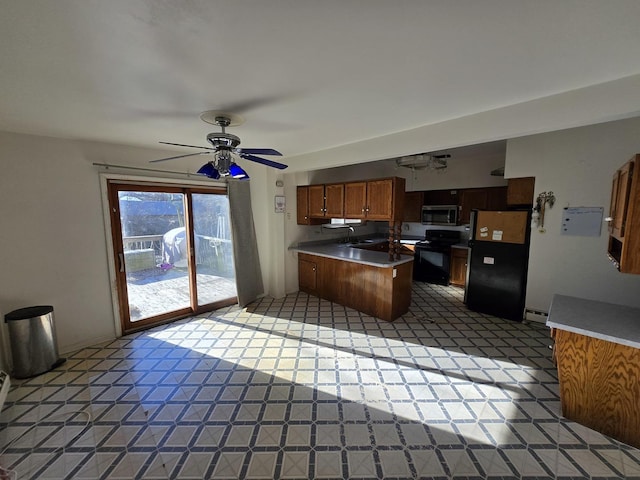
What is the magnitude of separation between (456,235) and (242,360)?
4768 millimetres

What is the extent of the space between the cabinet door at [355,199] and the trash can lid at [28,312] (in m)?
3.62

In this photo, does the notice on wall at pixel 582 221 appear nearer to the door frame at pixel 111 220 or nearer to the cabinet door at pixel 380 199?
the cabinet door at pixel 380 199

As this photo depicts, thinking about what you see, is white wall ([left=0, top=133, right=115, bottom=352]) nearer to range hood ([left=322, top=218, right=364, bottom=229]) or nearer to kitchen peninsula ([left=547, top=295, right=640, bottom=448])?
range hood ([left=322, top=218, right=364, bottom=229])

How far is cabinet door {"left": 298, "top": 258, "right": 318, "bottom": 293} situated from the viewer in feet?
15.0

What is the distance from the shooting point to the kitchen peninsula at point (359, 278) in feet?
11.8

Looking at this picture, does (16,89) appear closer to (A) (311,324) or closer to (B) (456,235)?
(A) (311,324)

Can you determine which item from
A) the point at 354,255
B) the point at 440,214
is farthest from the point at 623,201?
the point at 440,214

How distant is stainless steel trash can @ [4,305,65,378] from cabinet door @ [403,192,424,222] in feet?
19.0

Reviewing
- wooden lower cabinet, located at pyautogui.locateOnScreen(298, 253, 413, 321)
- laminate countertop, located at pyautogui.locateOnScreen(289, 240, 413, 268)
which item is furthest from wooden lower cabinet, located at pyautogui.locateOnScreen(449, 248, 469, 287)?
wooden lower cabinet, located at pyautogui.locateOnScreen(298, 253, 413, 321)

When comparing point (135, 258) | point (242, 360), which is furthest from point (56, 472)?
point (135, 258)

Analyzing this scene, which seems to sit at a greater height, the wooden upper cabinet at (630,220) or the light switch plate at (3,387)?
the wooden upper cabinet at (630,220)

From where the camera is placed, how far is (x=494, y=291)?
3.75 meters

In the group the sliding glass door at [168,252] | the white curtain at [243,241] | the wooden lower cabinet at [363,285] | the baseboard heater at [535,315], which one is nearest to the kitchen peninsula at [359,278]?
the wooden lower cabinet at [363,285]

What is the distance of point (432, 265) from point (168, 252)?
475 cm
